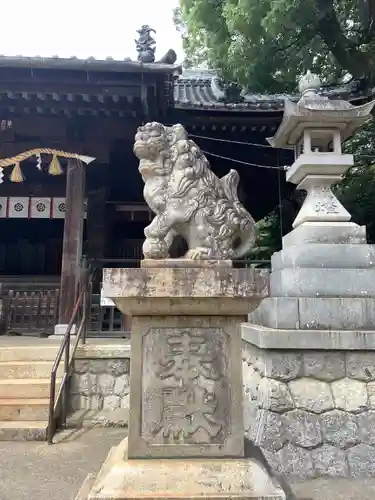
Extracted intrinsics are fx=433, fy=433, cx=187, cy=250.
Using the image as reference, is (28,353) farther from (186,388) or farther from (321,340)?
(186,388)

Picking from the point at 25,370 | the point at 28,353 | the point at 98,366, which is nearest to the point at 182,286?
the point at 98,366

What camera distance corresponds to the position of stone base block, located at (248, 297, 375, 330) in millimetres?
4852

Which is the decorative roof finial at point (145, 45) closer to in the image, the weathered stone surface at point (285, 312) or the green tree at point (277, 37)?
the green tree at point (277, 37)

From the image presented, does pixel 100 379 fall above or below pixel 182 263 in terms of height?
below

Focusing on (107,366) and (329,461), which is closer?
(329,461)

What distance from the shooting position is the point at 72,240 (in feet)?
29.2

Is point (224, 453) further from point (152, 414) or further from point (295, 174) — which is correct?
point (295, 174)

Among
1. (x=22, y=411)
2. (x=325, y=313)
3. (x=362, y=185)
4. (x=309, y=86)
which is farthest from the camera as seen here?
(x=362, y=185)

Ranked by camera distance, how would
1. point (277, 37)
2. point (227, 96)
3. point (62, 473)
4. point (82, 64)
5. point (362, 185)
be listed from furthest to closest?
point (362, 185)
point (227, 96)
point (277, 37)
point (82, 64)
point (62, 473)

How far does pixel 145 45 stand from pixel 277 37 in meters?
3.29

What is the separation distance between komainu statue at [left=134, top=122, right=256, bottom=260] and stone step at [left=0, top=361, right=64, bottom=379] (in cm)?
455

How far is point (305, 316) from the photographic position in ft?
15.9

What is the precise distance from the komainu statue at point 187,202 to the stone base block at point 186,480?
1.31 m

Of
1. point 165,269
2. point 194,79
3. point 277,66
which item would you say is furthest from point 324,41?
point 165,269
